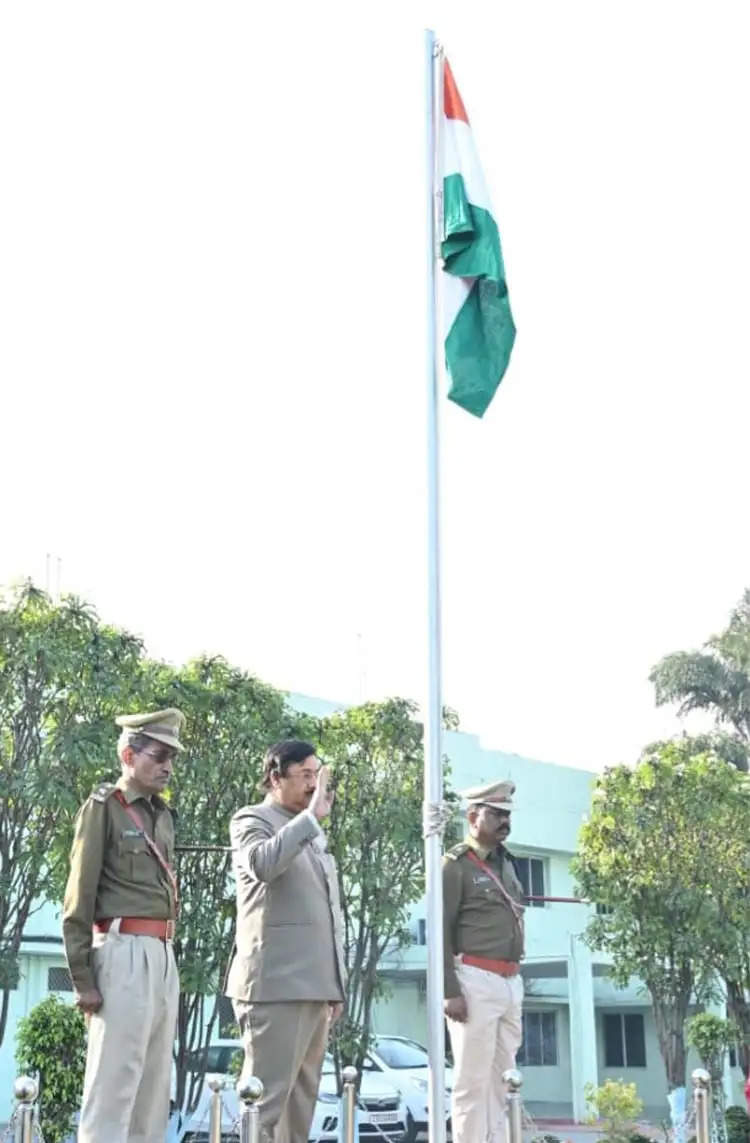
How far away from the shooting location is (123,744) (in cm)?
564

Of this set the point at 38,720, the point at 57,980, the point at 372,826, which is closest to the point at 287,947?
the point at 38,720

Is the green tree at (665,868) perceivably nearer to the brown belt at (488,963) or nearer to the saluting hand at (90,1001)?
the brown belt at (488,963)

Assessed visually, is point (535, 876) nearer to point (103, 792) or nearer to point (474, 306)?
point (474, 306)

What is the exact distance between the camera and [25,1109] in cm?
519

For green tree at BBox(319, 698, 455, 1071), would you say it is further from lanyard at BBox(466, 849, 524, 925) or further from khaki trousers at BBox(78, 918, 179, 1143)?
khaki trousers at BBox(78, 918, 179, 1143)

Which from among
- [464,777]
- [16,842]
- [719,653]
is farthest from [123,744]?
[719,653]

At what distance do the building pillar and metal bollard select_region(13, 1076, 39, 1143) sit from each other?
22.8m

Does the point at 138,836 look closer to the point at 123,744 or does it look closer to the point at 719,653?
the point at 123,744

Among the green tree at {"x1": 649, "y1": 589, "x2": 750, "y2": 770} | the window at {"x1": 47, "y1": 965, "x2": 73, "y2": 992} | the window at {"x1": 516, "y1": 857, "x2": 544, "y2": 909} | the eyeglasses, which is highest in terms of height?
the green tree at {"x1": 649, "y1": 589, "x2": 750, "y2": 770}

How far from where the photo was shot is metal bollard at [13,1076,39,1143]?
516 cm

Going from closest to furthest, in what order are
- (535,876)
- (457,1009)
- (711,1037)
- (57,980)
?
(457,1009) < (711,1037) < (57,980) < (535,876)

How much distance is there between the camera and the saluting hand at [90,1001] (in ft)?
17.1

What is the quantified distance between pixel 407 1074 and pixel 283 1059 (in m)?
12.4

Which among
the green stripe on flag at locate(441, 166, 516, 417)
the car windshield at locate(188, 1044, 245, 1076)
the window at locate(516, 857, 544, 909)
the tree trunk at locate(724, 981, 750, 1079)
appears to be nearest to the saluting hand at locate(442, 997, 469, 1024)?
the green stripe on flag at locate(441, 166, 516, 417)
